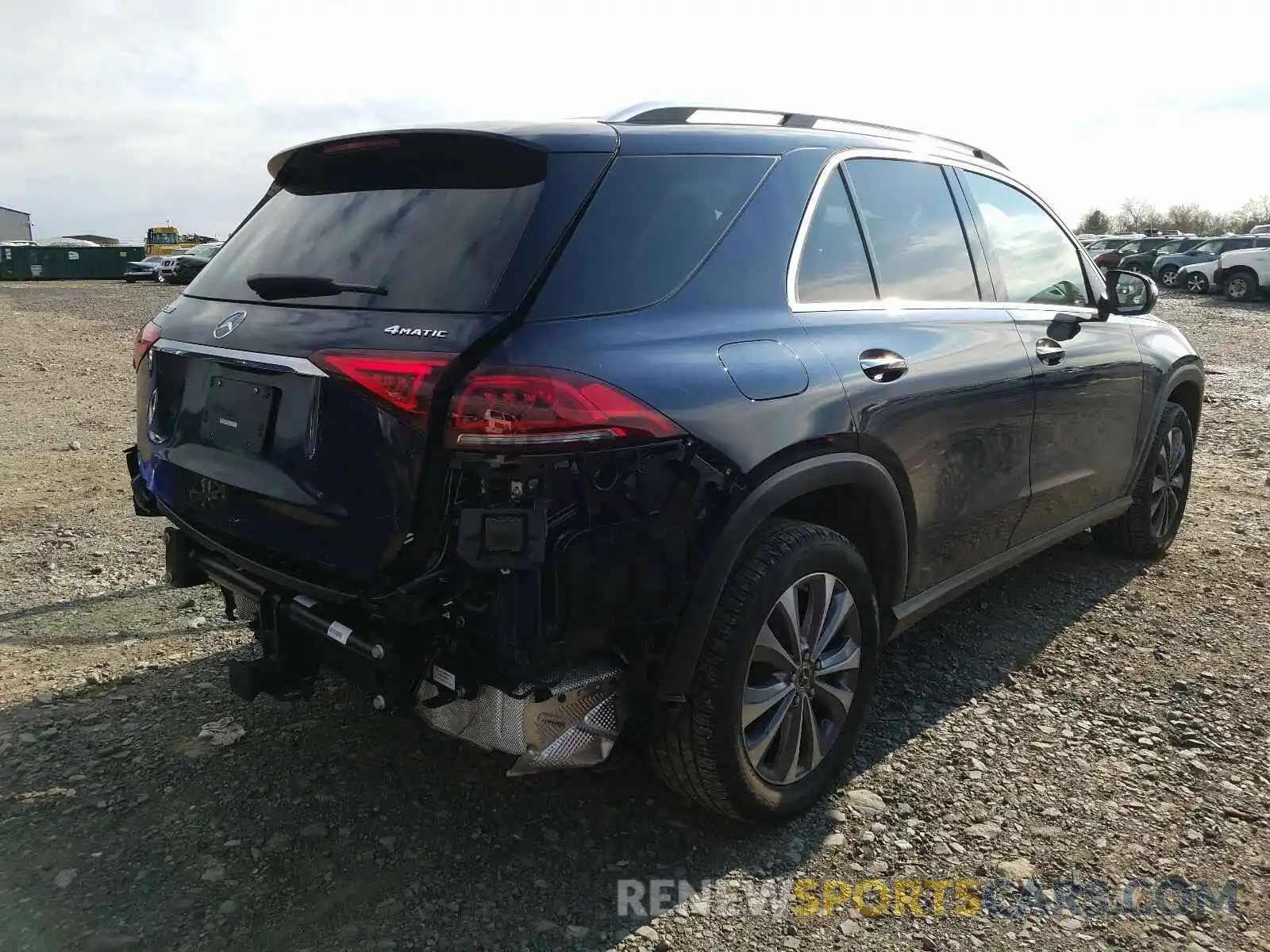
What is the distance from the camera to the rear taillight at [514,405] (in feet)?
6.84

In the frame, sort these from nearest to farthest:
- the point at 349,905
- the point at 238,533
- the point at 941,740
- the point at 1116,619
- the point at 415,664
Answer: the point at 415,664, the point at 349,905, the point at 238,533, the point at 941,740, the point at 1116,619

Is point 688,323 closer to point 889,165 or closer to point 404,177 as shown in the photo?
point 404,177

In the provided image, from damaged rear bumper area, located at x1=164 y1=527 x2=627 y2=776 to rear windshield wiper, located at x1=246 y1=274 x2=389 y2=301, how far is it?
75 cm

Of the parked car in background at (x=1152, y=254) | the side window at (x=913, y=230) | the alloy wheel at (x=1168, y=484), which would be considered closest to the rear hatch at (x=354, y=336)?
the side window at (x=913, y=230)

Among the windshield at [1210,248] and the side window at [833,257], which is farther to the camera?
the windshield at [1210,248]

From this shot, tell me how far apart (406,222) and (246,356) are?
53cm

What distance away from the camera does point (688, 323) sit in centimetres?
244

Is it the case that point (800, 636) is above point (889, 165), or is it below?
below

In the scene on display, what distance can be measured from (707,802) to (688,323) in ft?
4.11

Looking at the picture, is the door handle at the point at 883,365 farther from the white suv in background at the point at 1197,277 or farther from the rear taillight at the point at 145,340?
the white suv in background at the point at 1197,277

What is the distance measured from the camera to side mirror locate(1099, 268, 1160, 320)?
4422 millimetres

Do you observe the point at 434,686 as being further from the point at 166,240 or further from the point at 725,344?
the point at 166,240

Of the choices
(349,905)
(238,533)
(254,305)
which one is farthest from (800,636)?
(254,305)

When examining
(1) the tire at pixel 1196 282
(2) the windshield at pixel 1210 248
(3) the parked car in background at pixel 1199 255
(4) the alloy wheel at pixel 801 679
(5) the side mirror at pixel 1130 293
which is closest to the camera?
(4) the alloy wheel at pixel 801 679
